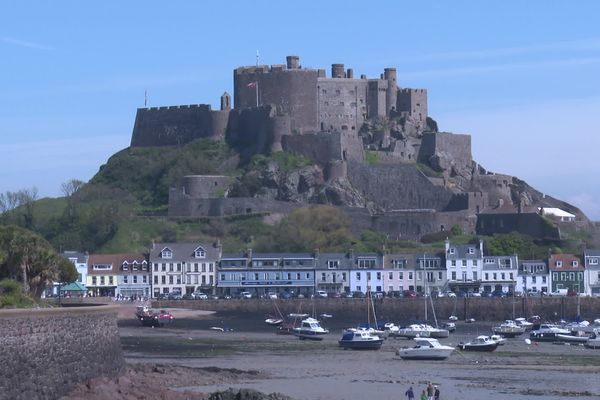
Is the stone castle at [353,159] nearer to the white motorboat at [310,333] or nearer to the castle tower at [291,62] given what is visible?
the castle tower at [291,62]

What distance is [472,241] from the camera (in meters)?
105

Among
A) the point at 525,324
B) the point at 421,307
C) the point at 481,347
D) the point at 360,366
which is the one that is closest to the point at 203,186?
the point at 421,307

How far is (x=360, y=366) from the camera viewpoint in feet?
178

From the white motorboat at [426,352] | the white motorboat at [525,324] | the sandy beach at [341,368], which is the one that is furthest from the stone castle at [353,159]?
the white motorboat at [426,352]

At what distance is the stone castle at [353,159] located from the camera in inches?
4360

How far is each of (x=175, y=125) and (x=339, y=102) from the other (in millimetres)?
13493

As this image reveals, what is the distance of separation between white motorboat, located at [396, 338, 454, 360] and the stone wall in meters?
18.2

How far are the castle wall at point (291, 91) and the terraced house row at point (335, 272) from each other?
16.1m

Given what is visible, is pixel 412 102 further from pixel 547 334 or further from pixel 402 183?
pixel 547 334

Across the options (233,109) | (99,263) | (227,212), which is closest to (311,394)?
(99,263)

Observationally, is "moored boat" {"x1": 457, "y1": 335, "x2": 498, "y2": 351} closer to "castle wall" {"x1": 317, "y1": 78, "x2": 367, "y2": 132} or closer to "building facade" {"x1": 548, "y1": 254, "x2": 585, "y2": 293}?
"building facade" {"x1": 548, "y1": 254, "x2": 585, "y2": 293}

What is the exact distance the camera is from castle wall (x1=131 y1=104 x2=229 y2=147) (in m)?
117

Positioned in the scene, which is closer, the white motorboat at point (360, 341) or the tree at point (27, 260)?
the tree at point (27, 260)

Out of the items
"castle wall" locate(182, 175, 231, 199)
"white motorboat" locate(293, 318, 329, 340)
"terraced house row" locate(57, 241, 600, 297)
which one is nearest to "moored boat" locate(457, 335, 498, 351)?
"white motorboat" locate(293, 318, 329, 340)
